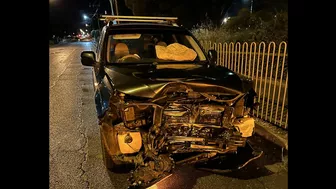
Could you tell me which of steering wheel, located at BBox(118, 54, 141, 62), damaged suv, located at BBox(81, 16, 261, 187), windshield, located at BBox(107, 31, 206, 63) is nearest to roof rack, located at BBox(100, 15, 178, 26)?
windshield, located at BBox(107, 31, 206, 63)

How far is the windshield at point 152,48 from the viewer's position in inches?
158

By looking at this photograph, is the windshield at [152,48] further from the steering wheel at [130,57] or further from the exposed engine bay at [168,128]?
the exposed engine bay at [168,128]

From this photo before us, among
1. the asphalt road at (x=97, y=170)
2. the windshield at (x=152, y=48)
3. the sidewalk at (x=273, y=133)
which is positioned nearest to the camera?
the asphalt road at (x=97, y=170)

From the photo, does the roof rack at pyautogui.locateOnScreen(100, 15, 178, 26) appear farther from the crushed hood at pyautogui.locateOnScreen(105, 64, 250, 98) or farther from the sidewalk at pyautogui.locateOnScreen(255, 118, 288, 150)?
the sidewalk at pyautogui.locateOnScreen(255, 118, 288, 150)

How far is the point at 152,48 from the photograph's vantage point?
4348mm

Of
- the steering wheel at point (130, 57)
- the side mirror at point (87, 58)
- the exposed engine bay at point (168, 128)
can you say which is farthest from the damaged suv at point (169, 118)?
the side mirror at point (87, 58)

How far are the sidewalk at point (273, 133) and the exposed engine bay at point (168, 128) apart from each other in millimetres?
1248

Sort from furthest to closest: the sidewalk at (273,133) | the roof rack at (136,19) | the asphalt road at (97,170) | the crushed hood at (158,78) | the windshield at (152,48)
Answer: the roof rack at (136,19), the windshield at (152,48), the sidewalk at (273,133), the asphalt road at (97,170), the crushed hood at (158,78)

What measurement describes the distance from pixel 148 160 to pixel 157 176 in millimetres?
197

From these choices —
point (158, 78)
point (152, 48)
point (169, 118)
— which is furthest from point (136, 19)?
point (169, 118)

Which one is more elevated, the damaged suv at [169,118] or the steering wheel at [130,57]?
the steering wheel at [130,57]

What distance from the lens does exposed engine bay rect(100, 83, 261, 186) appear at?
2.66 m
